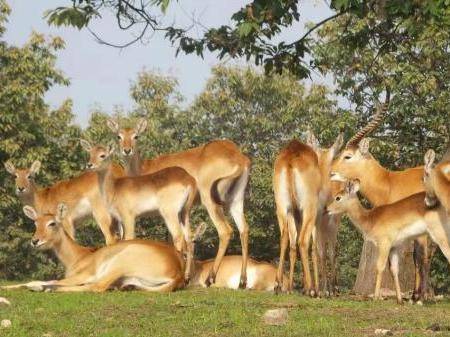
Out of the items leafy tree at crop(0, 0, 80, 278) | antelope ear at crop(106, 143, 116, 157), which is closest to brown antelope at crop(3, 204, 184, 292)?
antelope ear at crop(106, 143, 116, 157)

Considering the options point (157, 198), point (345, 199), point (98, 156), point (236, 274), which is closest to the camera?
point (345, 199)

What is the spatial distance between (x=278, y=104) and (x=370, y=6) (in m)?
30.9

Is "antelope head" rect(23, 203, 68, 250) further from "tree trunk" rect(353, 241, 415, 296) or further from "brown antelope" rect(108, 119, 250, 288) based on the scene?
"tree trunk" rect(353, 241, 415, 296)

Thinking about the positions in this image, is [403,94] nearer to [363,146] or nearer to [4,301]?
[363,146]

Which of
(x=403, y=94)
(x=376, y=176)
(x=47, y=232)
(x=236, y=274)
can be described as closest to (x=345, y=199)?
(x=376, y=176)

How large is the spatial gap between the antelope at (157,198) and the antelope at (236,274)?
0.92 m

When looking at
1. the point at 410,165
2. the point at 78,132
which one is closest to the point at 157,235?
the point at 78,132

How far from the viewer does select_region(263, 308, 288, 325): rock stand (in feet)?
33.1

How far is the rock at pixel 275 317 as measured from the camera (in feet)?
33.1

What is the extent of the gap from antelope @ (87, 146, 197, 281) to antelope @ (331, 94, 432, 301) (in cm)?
238

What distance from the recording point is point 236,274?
16750 mm

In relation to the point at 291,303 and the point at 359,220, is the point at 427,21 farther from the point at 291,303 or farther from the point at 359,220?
the point at 359,220

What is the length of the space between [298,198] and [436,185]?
2133 mm

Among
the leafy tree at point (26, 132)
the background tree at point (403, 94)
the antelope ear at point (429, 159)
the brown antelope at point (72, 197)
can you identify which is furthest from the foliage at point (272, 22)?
the leafy tree at point (26, 132)
